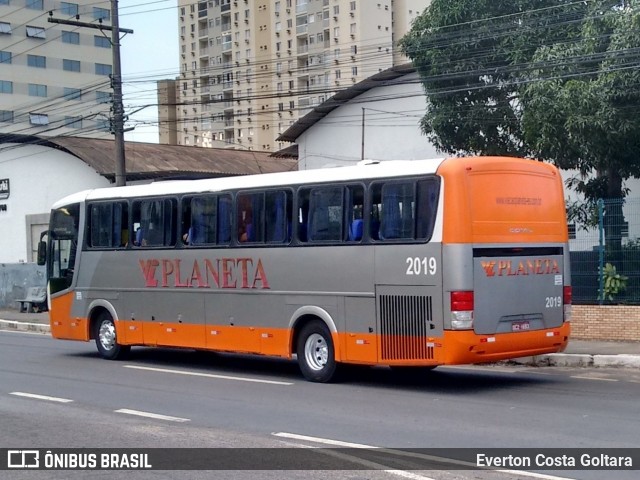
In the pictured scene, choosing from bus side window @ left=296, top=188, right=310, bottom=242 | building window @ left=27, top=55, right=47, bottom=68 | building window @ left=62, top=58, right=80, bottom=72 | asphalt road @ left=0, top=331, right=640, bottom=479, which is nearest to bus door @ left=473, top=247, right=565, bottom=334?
asphalt road @ left=0, top=331, right=640, bottom=479

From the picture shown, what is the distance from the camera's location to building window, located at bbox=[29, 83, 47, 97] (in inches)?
3617

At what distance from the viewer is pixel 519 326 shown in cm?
1371

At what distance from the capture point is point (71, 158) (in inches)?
1610

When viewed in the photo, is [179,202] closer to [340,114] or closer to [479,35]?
[479,35]

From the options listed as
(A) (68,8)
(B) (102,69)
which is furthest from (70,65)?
(A) (68,8)

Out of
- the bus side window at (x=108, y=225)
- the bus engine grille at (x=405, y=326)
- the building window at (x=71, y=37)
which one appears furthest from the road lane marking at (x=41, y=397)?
the building window at (x=71, y=37)

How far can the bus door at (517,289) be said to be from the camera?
1328 cm

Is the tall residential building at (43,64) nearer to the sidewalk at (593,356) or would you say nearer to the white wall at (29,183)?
the white wall at (29,183)

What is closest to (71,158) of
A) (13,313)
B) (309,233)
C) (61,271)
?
(13,313)

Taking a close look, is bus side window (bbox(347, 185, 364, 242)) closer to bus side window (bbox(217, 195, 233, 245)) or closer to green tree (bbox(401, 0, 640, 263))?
bus side window (bbox(217, 195, 233, 245))

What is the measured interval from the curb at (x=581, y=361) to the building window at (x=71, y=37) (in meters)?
84.6

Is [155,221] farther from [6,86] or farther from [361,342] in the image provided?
[6,86]

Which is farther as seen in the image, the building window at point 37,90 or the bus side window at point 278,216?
the building window at point 37,90

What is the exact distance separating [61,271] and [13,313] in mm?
15996
